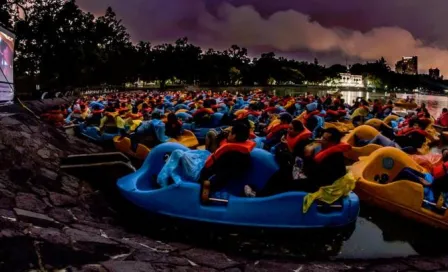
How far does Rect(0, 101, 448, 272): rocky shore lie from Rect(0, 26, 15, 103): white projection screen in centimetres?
436

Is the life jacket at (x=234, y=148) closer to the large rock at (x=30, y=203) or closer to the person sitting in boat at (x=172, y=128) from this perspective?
the large rock at (x=30, y=203)

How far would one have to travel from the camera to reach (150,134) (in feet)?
39.1

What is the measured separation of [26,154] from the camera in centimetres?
723

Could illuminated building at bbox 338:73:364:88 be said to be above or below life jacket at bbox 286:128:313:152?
above

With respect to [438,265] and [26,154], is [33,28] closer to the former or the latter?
[26,154]

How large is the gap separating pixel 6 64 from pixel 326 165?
9769 millimetres

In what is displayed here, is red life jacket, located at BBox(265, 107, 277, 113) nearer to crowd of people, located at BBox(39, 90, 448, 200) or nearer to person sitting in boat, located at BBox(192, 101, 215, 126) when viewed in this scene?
crowd of people, located at BBox(39, 90, 448, 200)

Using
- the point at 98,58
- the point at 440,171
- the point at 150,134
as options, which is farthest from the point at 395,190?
the point at 98,58

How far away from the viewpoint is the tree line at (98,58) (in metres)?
38.1

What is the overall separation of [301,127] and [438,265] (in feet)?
12.0

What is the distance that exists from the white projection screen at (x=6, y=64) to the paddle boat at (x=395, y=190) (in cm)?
930

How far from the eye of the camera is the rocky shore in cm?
401

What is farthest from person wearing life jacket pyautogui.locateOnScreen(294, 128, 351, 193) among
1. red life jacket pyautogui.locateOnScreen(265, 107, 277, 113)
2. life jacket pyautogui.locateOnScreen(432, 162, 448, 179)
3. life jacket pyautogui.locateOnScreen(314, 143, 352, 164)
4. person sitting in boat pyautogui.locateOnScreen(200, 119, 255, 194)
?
red life jacket pyautogui.locateOnScreen(265, 107, 277, 113)

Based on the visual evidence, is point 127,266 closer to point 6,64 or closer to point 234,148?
point 234,148
